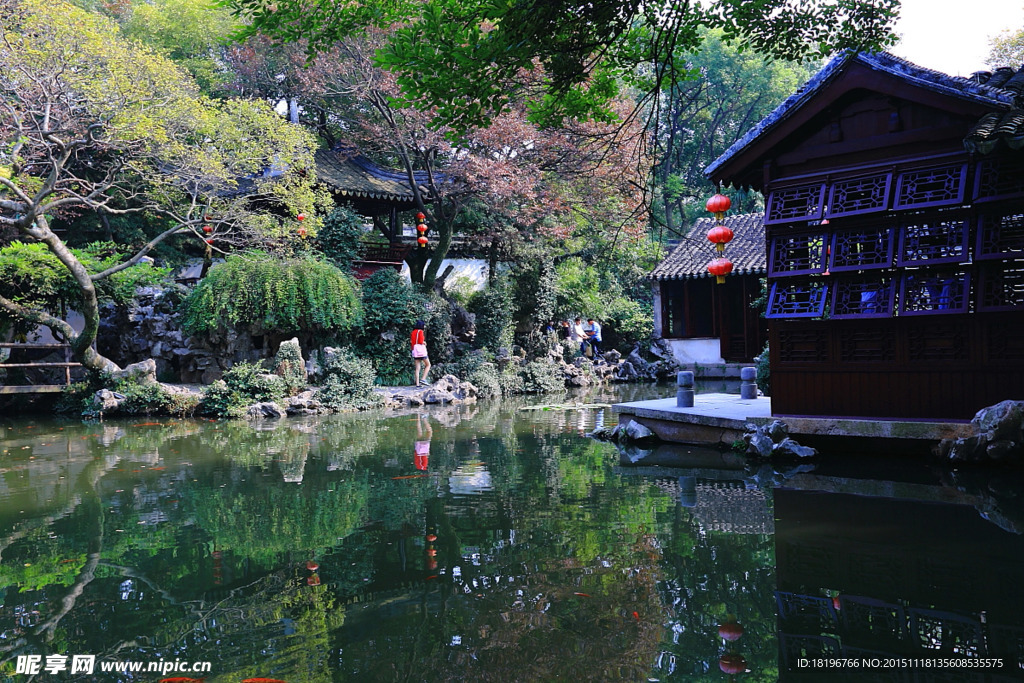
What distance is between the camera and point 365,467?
25.0 feet

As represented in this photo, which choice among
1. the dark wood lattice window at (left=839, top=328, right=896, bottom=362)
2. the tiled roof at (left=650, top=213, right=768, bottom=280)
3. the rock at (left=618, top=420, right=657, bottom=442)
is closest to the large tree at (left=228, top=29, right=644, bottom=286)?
the tiled roof at (left=650, top=213, right=768, bottom=280)

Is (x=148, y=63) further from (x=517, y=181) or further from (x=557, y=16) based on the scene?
(x=557, y=16)

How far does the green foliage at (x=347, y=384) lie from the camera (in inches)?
559

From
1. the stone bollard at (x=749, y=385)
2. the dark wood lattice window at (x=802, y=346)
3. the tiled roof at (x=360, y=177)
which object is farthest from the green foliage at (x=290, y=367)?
the dark wood lattice window at (x=802, y=346)

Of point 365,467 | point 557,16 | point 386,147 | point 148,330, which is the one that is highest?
point 386,147

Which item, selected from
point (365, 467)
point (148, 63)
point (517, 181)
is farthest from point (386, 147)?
point (365, 467)

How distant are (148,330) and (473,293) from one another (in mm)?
7905

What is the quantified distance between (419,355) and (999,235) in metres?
11.5

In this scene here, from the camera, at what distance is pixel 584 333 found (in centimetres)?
2153

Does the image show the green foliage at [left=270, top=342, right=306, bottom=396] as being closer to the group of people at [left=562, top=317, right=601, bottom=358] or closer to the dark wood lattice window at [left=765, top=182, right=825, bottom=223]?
the group of people at [left=562, top=317, right=601, bottom=358]

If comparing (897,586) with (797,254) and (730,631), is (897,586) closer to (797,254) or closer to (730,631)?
(730,631)

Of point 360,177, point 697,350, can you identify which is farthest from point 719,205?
point 360,177

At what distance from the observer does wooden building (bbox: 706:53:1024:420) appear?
6871 millimetres

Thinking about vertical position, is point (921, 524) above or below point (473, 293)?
below
